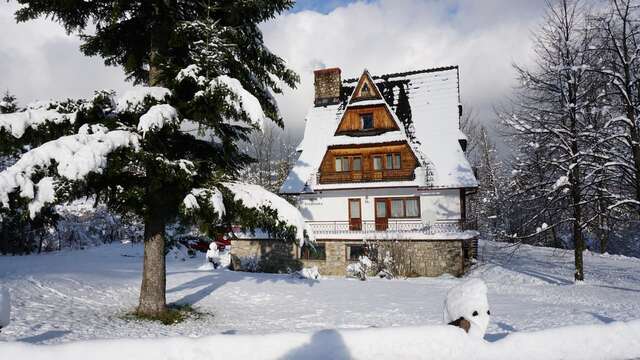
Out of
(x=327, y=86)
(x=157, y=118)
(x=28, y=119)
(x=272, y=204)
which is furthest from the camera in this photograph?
(x=327, y=86)

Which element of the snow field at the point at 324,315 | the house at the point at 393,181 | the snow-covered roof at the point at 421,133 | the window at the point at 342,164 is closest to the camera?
the snow field at the point at 324,315

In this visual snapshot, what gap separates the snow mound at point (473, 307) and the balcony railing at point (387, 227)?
53.7 feet

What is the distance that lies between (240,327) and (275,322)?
40.1 inches

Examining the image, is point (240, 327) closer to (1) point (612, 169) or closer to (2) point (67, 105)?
(2) point (67, 105)

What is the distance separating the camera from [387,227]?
77.9 ft

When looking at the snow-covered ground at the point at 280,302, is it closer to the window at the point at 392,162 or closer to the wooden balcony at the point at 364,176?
the wooden balcony at the point at 364,176

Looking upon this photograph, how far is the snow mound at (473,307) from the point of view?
217 inches

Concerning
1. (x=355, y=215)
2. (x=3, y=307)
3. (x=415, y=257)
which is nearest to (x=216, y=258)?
(x=355, y=215)

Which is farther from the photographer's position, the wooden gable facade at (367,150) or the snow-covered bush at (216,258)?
the wooden gable facade at (367,150)

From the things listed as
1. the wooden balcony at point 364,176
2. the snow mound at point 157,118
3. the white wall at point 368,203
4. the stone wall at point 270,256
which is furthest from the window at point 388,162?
the snow mound at point 157,118

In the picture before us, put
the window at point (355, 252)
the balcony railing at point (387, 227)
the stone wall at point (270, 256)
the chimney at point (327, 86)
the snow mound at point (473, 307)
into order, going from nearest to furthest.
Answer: the snow mound at point (473, 307) → the balcony railing at point (387, 227) → the window at point (355, 252) → the stone wall at point (270, 256) → the chimney at point (327, 86)

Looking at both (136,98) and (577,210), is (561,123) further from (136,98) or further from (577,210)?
(136,98)

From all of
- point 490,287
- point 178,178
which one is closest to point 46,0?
point 178,178

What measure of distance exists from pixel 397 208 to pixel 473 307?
18.5 m
